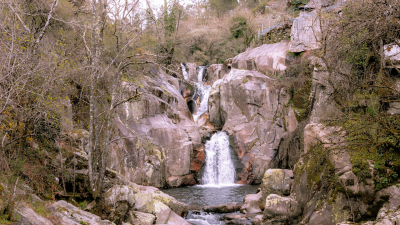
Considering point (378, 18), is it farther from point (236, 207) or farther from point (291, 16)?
point (291, 16)

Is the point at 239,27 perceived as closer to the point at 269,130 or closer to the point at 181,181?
the point at 269,130

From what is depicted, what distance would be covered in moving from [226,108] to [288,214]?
11.9 m

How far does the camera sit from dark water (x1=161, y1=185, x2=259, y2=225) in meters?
11.6

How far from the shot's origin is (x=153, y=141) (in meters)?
16.3

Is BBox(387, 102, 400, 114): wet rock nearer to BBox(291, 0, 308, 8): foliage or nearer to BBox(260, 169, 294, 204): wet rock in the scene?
BBox(260, 169, 294, 204): wet rock

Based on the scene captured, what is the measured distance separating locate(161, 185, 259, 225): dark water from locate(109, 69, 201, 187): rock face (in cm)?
147

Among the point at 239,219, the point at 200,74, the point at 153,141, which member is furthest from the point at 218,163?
the point at 200,74

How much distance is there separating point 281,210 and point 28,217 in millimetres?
8123

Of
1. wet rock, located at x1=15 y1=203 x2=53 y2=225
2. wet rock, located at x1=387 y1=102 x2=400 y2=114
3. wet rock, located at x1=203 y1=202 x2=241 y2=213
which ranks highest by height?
wet rock, located at x1=387 y1=102 x2=400 y2=114

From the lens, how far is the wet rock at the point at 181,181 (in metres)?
17.5

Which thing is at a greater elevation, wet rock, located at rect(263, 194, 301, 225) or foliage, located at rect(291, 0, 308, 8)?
foliage, located at rect(291, 0, 308, 8)

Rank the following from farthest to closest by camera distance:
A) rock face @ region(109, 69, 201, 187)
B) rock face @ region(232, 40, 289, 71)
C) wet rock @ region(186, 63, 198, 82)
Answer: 1. wet rock @ region(186, 63, 198, 82)
2. rock face @ region(232, 40, 289, 71)
3. rock face @ region(109, 69, 201, 187)

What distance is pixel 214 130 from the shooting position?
2152cm

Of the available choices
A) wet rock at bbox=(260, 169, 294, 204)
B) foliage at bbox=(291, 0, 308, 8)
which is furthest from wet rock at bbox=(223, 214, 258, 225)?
foliage at bbox=(291, 0, 308, 8)
